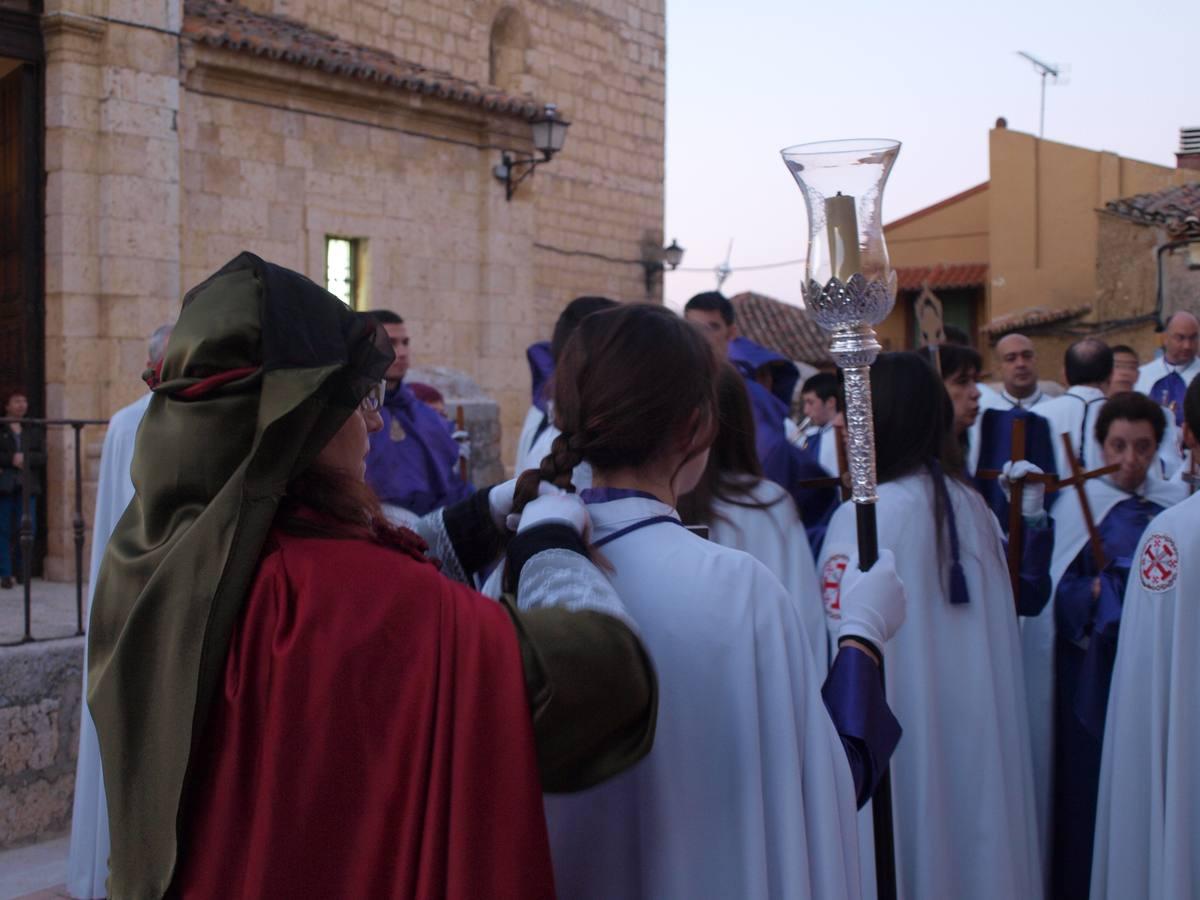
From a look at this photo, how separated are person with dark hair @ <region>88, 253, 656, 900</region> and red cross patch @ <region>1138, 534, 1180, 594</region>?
218 centimetres

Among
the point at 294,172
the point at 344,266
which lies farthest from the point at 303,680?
the point at 344,266

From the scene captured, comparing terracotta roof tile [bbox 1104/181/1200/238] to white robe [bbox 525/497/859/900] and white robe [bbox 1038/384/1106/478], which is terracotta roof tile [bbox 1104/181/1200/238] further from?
white robe [bbox 525/497/859/900]

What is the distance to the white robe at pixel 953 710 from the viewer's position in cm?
331

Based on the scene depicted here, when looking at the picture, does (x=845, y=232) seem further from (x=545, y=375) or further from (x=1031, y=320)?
(x=1031, y=320)

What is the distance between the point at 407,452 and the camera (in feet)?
18.8

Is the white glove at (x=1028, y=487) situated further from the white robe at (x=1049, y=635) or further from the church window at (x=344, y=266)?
the church window at (x=344, y=266)

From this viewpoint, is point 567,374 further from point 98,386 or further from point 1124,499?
point 98,386

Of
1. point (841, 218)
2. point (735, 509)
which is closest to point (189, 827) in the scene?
point (841, 218)

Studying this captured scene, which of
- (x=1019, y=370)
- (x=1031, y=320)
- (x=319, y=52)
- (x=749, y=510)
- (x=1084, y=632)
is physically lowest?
(x=1084, y=632)

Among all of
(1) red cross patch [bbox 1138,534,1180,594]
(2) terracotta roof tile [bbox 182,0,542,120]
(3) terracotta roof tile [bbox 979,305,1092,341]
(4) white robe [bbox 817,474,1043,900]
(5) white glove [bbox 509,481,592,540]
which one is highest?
(2) terracotta roof tile [bbox 182,0,542,120]

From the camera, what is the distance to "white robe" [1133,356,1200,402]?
820cm

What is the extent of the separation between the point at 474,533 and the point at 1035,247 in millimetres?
27922

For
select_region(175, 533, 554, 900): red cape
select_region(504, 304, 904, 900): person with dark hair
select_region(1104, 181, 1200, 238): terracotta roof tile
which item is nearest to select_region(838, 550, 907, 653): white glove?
select_region(504, 304, 904, 900): person with dark hair

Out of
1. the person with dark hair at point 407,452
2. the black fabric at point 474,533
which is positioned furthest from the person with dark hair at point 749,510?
the person with dark hair at point 407,452
